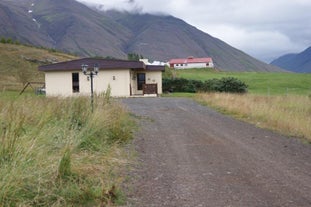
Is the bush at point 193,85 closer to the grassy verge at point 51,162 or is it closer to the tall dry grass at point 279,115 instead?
the tall dry grass at point 279,115

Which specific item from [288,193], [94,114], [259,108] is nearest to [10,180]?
[288,193]

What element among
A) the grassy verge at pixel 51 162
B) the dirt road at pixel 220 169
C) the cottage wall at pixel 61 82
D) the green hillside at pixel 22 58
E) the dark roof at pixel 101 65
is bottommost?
the dirt road at pixel 220 169

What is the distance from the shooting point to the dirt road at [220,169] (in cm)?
510

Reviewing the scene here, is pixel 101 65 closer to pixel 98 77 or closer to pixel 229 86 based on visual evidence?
pixel 98 77

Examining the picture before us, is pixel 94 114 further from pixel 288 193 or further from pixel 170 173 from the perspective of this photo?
pixel 288 193

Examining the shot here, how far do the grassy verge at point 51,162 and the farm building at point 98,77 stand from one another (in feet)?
87.6

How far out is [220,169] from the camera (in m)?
6.70

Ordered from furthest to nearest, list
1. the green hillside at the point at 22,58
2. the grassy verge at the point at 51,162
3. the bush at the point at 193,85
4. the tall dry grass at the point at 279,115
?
the green hillside at the point at 22,58 → the bush at the point at 193,85 → the tall dry grass at the point at 279,115 → the grassy verge at the point at 51,162

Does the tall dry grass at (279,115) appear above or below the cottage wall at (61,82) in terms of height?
below

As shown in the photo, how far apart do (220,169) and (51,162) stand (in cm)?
271

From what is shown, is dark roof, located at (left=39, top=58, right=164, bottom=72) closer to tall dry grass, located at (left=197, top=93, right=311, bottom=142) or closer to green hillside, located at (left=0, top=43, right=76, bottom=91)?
tall dry grass, located at (left=197, top=93, right=311, bottom=142)

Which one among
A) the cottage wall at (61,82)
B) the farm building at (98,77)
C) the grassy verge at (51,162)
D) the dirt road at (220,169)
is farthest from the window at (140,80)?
the grassy verge at (51,162)

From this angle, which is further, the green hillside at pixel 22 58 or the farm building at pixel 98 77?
the green hillside at pixel 22 58

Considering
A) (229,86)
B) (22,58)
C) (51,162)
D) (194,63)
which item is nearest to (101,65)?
(229,86)
